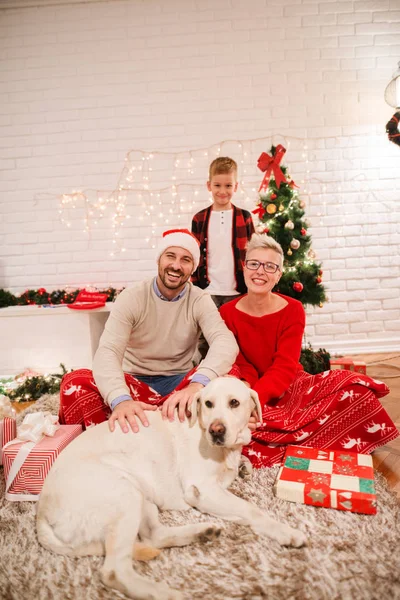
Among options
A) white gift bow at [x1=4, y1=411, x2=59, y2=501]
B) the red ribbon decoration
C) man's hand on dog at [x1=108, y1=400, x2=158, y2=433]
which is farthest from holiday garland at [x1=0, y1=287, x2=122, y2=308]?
man's hand on dog at [x1=108, y1=400, x2=158, y2=433]

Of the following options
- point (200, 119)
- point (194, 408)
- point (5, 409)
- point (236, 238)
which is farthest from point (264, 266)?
point (200, 119)

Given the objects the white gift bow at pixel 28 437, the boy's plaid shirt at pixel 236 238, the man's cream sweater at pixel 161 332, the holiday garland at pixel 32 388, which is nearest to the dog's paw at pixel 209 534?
the man's cream sweater at pixel 161 332

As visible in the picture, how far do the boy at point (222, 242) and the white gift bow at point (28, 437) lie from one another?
5.43 feet

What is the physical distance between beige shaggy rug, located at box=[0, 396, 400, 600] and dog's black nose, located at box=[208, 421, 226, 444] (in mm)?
346

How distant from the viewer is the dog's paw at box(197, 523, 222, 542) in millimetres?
1407

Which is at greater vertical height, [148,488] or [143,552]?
[148,488]

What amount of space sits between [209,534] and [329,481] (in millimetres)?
556

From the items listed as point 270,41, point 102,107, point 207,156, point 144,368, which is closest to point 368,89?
point 270,41

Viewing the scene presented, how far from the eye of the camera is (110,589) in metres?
1.23

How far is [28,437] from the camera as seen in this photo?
188cm

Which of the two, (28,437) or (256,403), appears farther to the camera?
(28,437)

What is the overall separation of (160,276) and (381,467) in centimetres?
146

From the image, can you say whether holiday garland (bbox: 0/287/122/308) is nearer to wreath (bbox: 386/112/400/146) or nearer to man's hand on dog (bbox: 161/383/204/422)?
man's hand on dog (bbox: 161/383/204/422)

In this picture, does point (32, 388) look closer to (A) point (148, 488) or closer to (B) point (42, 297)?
(B) point (42, 297)
